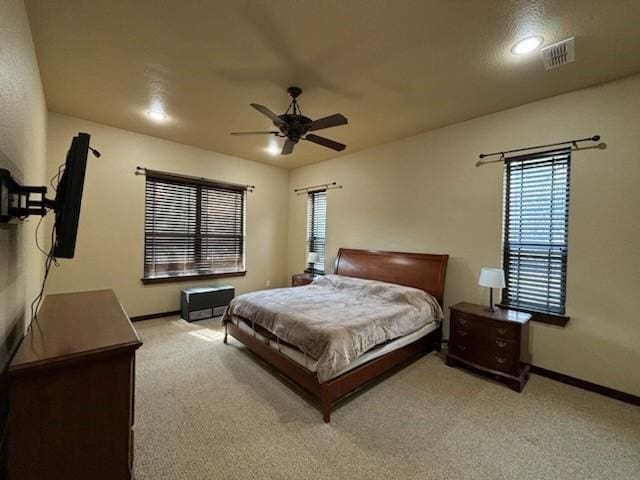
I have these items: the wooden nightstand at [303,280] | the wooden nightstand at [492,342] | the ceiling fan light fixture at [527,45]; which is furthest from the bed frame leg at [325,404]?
the ceiling fan light fixture at [527,45]

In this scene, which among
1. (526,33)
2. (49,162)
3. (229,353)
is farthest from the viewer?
(49,162)

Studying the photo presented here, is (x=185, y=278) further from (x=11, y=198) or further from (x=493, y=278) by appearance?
(x=493, y=278)

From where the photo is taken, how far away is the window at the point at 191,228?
458cm

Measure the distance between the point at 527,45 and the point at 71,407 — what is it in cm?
365

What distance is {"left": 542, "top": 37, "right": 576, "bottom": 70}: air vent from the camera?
218 cm

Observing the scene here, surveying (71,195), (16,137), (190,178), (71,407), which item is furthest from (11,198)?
(190,178)

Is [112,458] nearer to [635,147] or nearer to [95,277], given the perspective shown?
[95,277]

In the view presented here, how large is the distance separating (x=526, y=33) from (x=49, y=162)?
210 inches

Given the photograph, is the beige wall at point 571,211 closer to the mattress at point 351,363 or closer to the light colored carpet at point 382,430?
the light colored carpet at point 382,430

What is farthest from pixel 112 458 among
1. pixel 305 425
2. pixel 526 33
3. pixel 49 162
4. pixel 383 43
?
pixel 49 162

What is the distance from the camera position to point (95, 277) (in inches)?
159

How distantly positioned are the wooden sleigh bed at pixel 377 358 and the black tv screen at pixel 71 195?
6.15 feet

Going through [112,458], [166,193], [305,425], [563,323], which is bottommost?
[305,425]

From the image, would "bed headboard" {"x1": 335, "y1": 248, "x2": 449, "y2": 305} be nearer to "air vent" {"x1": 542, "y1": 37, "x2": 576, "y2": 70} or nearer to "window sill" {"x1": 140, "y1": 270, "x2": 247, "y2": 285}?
"window sill" {"x1": 140, "y1": 270, "x2": 247, "y2": 285}
